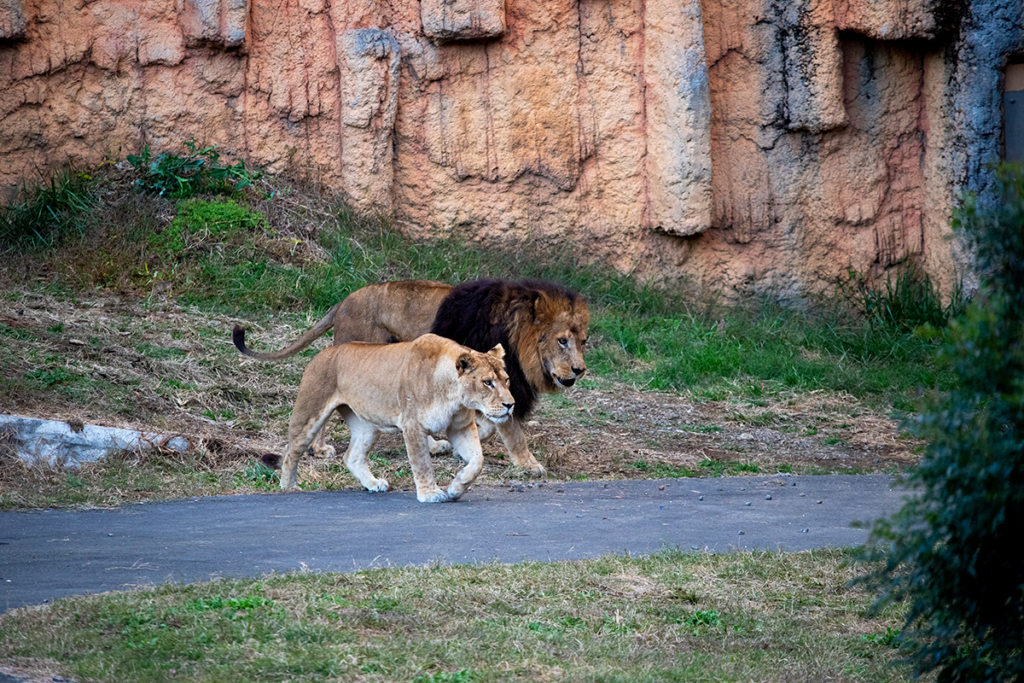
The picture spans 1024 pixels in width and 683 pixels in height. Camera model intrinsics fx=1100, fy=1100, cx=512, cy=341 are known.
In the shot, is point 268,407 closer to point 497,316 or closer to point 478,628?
point 497,316

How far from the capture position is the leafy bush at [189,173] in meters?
12.7

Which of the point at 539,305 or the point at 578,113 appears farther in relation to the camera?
the point at 578,113

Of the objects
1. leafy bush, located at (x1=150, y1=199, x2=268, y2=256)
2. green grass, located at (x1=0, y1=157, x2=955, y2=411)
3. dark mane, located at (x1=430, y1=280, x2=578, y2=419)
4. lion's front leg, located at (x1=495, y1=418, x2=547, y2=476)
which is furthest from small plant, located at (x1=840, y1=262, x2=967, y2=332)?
leafy bush, located at (x1=150, y1=199, x2=268, y2=256)

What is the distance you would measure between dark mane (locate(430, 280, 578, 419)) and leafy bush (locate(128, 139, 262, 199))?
5816 millimetres

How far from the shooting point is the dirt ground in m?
8.05

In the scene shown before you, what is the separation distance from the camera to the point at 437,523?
5867 mm

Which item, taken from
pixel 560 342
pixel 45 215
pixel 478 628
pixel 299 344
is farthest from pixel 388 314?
pixel 45 215

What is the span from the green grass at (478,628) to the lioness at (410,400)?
158cm

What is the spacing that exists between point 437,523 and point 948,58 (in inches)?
378

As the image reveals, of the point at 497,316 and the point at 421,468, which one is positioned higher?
the point at 497,316

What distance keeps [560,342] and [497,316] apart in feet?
1.60

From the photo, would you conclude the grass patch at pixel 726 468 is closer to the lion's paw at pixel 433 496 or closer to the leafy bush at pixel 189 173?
the lion's paw at pixel 433 496

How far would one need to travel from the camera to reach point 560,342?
7.88 m

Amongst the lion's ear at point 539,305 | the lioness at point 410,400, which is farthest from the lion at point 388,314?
the lioness at point 410,400
